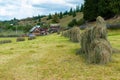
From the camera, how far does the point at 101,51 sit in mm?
19516

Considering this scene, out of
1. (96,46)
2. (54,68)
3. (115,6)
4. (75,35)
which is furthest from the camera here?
(115,6)

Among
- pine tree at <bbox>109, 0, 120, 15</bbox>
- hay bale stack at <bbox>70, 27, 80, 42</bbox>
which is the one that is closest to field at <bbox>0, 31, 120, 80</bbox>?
hay bale stack at <bbox>70, 27, 80, 42</bbox>

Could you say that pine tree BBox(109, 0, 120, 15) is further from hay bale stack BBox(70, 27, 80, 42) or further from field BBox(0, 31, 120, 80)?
field BBox(0, 31, 120, 80)

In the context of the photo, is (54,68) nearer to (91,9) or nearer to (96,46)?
(96,46)

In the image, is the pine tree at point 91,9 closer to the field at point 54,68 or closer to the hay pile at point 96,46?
the hay pile at point 96,46

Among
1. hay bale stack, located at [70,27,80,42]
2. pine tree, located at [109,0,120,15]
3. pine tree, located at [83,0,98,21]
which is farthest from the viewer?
pine tree, located at [83,0,98,21]

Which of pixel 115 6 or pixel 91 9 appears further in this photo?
pixel 91 9

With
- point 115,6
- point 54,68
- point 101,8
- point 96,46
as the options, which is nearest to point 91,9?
point 101,8

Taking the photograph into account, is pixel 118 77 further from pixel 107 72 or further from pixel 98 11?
pixel 98 11

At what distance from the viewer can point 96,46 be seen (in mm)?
20062

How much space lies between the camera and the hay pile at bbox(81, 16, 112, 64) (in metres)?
19.5

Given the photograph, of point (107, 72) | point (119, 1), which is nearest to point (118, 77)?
point (107, 72)

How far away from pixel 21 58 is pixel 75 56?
4033mm

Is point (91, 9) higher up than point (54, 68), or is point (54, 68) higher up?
point (91, 9)
